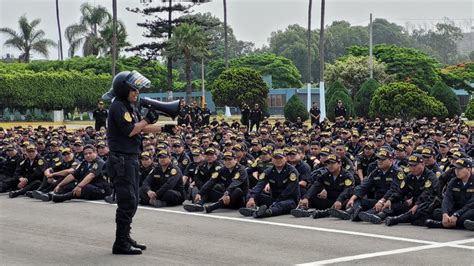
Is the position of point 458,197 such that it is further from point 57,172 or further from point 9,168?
point 9,168

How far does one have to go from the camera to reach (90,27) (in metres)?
79.8

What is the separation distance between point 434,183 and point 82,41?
2913 inches

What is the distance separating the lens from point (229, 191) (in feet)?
47.2

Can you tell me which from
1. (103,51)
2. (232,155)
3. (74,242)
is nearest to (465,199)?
(232,155)

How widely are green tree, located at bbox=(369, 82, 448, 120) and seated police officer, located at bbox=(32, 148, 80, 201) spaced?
78.4 feet

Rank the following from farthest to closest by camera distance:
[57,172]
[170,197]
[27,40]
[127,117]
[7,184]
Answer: [27,40]
[7,184]
[57,172]
[170,197]
[127,117]

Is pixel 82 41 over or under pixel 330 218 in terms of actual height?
over

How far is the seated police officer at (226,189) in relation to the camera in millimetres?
14273

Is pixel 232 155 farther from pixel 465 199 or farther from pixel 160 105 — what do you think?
pixel 160 105

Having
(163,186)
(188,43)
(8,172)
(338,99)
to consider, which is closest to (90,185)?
(163,186)

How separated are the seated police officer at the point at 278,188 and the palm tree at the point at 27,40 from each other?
235ft

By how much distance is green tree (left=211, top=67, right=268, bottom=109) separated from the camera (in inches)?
2235

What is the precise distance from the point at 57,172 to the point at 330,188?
19.4ft

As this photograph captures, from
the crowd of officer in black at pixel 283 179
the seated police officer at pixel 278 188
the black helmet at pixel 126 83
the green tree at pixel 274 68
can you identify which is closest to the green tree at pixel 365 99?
the crowd of officer in black at pixel 283 179
